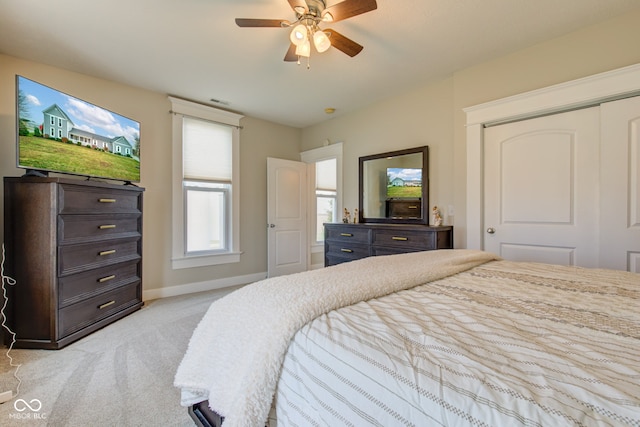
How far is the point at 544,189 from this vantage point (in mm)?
2506

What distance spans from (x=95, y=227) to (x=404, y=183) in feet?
10.8

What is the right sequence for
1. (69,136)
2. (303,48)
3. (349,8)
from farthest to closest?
(69,136) < (303,48) < (349,8)

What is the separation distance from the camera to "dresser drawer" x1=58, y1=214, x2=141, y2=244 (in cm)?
226

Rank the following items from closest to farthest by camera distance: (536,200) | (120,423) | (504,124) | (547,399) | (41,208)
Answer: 1. (547,399)
2. (120,423)
3. (41,208)
4. (536,200)
5. (504,124)

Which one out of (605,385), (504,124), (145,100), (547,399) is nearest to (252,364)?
(547,399)

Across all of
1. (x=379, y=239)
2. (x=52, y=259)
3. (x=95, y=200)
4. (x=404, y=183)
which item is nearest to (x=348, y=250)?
(x=379, y=239)

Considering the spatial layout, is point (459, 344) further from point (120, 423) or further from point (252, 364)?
point (120, 423)

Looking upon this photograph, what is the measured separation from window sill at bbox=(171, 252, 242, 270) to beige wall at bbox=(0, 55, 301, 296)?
69 millimetres

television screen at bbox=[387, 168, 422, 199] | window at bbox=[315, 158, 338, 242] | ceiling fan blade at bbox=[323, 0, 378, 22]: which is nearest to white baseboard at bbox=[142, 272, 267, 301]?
window at bbox=[315, 158, 338, 242]

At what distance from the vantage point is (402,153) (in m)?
3.56

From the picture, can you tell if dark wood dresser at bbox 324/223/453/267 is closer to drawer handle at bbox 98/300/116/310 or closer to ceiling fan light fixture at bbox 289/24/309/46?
ceiling fan light fixture at bbox 289/24/309/46

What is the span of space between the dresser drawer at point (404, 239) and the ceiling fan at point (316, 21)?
185 centimetres

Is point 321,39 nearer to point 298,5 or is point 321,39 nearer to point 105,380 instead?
point 298,5

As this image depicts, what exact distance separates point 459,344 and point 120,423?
174 cm
